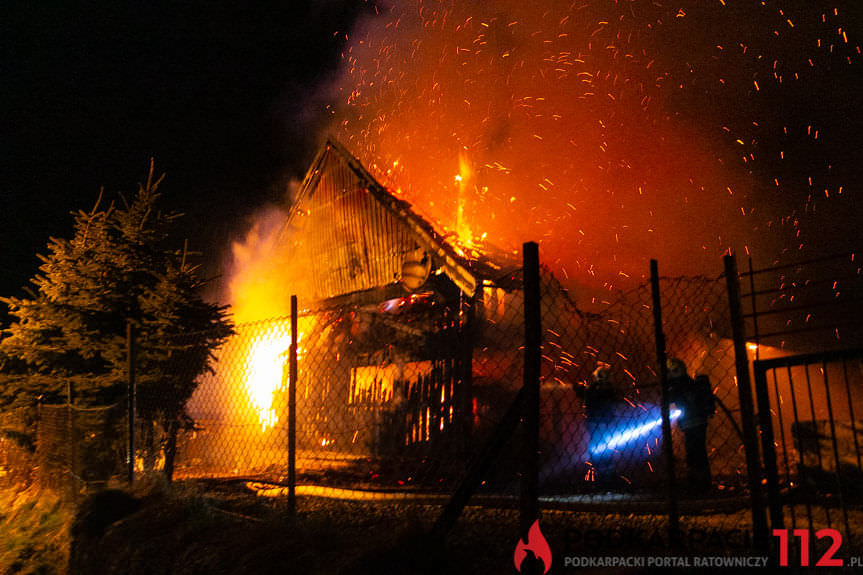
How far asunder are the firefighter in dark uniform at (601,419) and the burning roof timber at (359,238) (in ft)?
8.24

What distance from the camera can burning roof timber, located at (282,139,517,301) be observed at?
38.4 ft

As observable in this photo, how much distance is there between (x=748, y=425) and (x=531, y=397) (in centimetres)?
134

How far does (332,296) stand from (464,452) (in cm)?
642

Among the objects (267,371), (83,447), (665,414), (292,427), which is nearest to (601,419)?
(665,414)

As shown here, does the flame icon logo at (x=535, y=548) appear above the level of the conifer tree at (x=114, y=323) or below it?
below

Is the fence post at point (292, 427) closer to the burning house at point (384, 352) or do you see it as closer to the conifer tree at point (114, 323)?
the burning house at point (384, 352)

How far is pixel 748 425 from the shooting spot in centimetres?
361

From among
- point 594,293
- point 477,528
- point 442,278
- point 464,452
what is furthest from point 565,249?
point 477,528

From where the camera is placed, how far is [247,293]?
1848cm

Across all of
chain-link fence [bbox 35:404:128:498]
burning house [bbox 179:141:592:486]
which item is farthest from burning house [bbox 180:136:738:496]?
chain-link fence [bbox 35:404:128:498]

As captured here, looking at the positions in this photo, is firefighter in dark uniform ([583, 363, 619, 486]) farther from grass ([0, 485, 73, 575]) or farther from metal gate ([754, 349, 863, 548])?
grass ([0, 485, 73, 575])

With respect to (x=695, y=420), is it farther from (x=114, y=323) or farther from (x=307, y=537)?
(x=114, y=323)

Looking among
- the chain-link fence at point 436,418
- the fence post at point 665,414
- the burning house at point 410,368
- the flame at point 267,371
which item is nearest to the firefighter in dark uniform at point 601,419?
the chain-link fence at point 436,418

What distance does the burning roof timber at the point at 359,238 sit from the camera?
11.7 m
